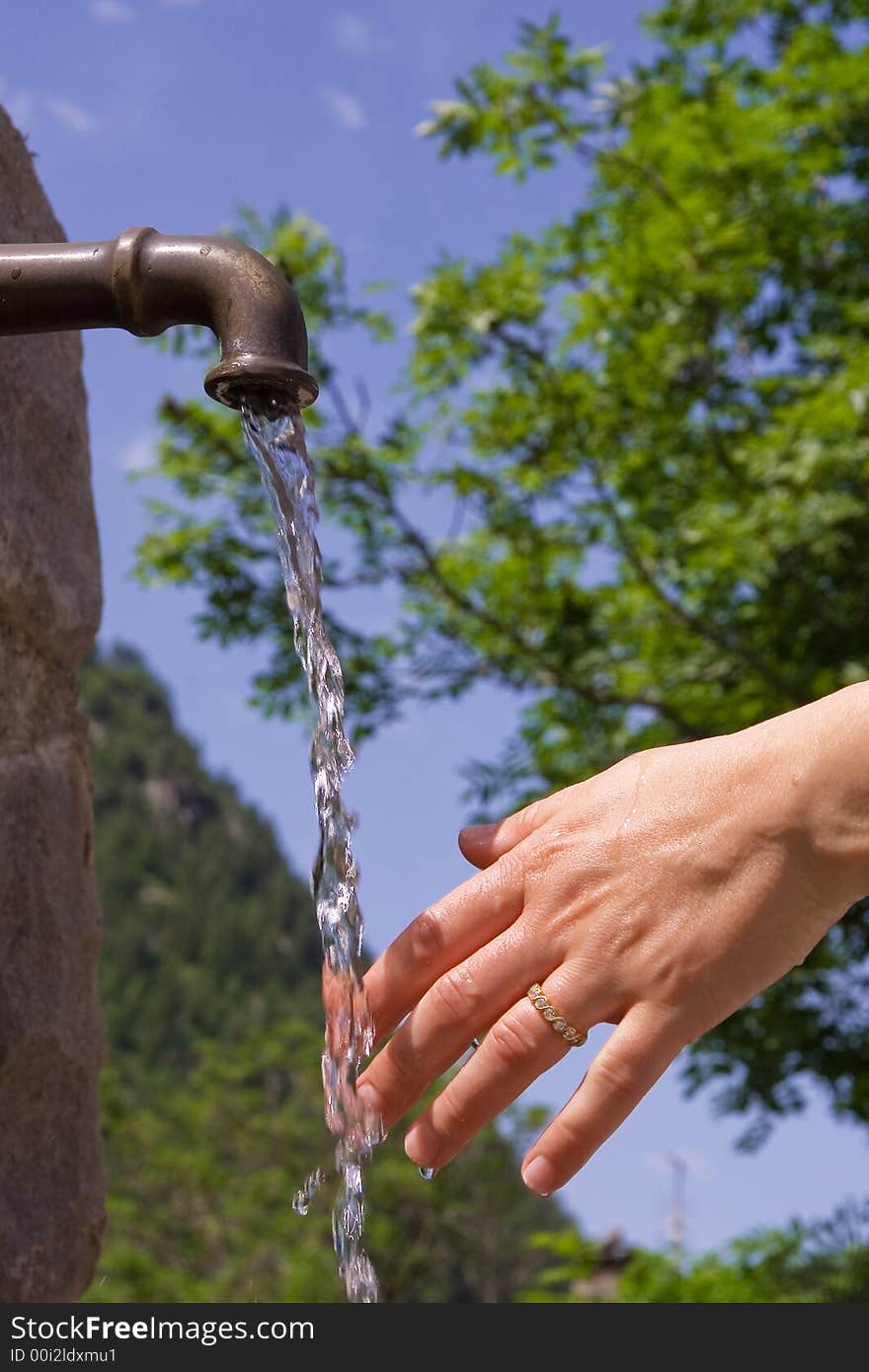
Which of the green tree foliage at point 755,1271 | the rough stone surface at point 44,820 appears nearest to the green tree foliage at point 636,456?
the green tree foliage at point 755,1271

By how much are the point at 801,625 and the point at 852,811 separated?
488 cm

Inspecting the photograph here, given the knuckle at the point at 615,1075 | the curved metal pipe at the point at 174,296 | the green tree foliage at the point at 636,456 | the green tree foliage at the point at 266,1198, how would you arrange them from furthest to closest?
the green tree foliage at the point at 266,1198, the green tree foliage at the point at 636,456, the knuckle at the point at 615,1075, the curved metal pipe at the point at 174,296

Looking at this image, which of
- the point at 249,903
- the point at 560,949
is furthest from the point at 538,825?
the point at 249,903

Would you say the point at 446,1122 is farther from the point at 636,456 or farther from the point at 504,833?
the point at 636,456

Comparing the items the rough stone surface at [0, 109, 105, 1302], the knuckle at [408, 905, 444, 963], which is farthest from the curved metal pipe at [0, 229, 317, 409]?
the knuckle at [408, 905, 444, 963]

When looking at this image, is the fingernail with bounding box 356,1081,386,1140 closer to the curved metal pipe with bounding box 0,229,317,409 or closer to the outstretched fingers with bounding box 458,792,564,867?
the outstretched fingers with bounding box 458,792,564,867

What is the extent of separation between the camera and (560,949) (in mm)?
1482

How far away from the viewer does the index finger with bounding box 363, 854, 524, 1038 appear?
5.06 feet

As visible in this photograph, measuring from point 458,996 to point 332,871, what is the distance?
21 cm

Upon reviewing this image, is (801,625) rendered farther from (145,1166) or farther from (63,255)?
(145,1166)

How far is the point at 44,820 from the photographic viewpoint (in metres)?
1.84

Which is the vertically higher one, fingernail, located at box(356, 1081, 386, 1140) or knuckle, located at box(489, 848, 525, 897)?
knuckle, located at box(489, 848, 525, 897)

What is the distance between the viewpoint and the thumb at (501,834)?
1.60 metres

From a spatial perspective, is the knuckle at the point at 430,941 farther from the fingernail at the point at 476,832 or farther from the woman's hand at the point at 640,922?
the fingernail at the point at 476,832
